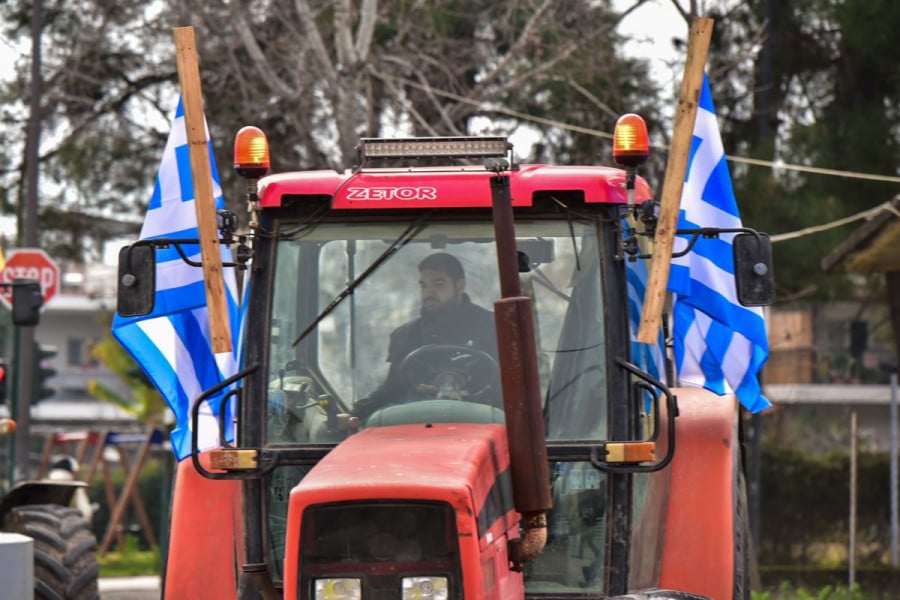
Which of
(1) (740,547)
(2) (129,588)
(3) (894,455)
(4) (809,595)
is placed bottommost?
(2) (129,588)

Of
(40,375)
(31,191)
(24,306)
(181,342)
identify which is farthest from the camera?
(40,375)

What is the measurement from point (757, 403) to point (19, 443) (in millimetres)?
12260

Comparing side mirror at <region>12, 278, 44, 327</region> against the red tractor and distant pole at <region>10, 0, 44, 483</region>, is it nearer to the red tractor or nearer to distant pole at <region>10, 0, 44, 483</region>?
the red tractor

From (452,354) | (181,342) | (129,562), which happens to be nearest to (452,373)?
(452,354)

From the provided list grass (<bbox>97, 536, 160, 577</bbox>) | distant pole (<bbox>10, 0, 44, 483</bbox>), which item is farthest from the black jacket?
grass (<bbox>97, 536, 160, 577</bbox>)

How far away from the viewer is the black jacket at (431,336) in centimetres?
609

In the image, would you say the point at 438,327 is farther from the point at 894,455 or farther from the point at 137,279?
the point at 894,455

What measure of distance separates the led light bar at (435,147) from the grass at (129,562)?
15100mm

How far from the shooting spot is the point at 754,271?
6172 mm

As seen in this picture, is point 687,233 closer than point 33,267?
Yes

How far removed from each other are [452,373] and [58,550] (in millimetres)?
3447

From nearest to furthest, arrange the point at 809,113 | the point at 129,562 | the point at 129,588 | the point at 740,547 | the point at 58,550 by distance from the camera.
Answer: the point at 740,547 → the point at 58,550 → the point at 129,588 → the point at 809,113 → the point at 129,562

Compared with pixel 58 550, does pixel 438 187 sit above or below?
above

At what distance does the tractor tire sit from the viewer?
854 centimetres
